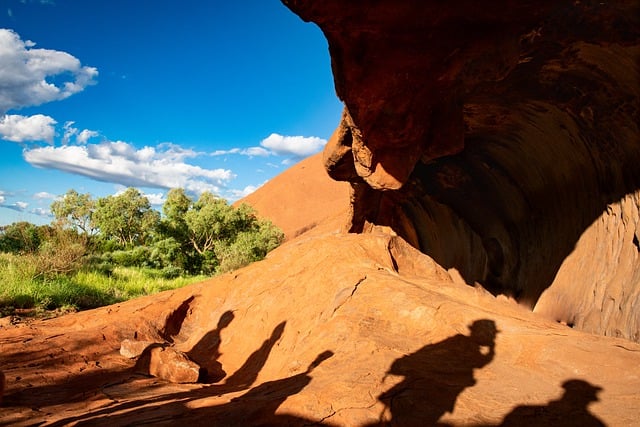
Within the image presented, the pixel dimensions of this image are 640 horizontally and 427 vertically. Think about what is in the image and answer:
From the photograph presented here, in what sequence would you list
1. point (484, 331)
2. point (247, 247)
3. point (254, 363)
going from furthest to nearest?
point (247, 247) < point (254, 363) < point (484, 331)

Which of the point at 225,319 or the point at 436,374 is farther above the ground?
the point at 436,374

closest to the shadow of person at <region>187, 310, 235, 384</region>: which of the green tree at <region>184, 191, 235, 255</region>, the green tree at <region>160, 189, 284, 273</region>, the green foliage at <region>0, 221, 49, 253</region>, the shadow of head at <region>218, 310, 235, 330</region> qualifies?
the shadow of head at <region>218, 310, 235, 330</region>

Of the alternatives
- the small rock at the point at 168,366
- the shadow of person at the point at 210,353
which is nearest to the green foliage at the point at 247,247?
the shadow of person at the point at 210,353

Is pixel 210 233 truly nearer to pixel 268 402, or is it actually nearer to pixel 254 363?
pixel 254 363

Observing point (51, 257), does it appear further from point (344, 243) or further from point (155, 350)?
point (344, 243)

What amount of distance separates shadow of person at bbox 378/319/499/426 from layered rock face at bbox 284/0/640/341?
239 cm

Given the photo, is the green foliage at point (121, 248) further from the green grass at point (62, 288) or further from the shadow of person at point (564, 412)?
the shadow of person at point (564, 412)

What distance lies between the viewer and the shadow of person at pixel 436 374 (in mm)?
2342

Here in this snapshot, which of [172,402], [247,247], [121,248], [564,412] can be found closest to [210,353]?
[172,402]

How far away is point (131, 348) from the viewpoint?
18.9 ft

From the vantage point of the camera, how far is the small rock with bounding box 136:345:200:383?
4.44 m

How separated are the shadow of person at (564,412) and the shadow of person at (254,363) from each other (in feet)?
8.99

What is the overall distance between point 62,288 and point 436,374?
11.9 m

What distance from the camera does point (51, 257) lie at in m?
13.0
